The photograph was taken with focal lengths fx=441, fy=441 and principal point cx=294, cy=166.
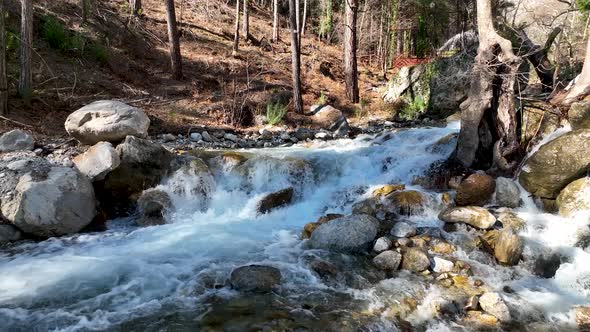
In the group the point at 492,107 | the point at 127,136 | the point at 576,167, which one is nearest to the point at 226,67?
the point at 127,136

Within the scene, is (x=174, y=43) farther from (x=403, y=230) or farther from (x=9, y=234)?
(x=403, y=230)

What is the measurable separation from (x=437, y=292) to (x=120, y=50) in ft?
47.2

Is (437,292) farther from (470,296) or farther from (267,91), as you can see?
(267,91)

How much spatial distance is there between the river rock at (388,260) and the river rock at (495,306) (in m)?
1.16

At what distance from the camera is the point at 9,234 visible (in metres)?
6.40

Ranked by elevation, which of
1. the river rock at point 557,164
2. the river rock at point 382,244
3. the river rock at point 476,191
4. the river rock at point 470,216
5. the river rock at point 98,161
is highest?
the river rock at point 98,161

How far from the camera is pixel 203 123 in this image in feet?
40.1

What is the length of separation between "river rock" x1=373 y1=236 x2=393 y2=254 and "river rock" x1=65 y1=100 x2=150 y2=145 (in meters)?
5.17

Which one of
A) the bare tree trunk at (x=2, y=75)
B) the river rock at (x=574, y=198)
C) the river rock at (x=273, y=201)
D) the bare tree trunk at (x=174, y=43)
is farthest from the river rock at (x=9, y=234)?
the bare tree trunk at (x=174, y=43)

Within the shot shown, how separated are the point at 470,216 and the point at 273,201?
3450 mm

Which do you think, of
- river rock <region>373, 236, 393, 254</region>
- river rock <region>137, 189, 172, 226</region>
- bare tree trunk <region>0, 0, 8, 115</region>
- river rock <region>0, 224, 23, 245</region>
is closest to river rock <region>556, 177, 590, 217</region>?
river rock <region>373, 236, 393, 254</region>

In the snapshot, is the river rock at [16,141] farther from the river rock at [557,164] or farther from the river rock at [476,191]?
the river rock at [557,164]

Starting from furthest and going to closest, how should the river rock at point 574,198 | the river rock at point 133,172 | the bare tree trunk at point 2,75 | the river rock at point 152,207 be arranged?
the bare tree trunk at point 2,75
the river rock at point 133,172
the river rock at point 152,207
the river rock at point 574,198

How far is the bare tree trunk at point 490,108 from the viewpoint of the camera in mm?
7914
